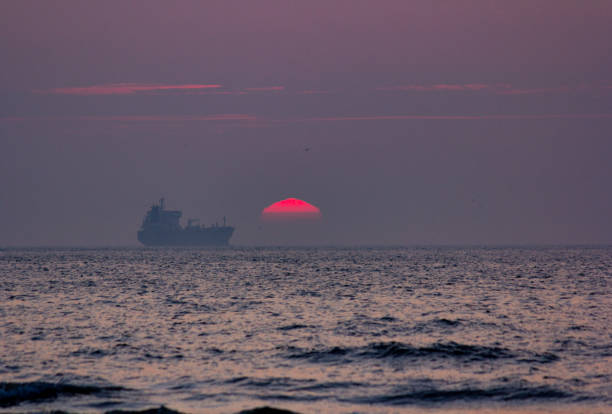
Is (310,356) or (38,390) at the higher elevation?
(310,356)

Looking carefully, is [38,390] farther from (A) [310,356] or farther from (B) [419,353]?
(B) [419,353]

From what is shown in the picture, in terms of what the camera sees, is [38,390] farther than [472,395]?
Yes

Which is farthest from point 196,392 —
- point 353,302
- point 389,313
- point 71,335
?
point 353,302

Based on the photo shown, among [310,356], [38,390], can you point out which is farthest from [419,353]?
[38,390]

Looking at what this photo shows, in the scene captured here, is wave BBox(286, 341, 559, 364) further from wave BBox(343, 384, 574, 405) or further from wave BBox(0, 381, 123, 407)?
wave BBox(0, 381, 123, 407)

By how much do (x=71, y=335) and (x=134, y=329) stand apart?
2674 millimetres

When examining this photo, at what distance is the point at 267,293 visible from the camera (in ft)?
164

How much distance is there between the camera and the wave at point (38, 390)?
17.3m

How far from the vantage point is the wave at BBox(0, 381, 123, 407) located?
1730cm

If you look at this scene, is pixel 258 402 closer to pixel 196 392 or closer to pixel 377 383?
pixel 196 392

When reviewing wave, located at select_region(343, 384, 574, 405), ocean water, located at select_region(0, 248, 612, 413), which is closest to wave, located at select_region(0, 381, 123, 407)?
ocean water, located at select_region(0, 248, 612, 413)

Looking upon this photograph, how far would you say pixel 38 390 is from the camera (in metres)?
18.0

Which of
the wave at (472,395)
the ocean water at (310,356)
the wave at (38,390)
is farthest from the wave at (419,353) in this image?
the wave at (38,390)

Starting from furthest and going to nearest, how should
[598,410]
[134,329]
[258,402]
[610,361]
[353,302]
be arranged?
[353,302] < [134,329] < [610,361] < [258,402] < [598,410]
